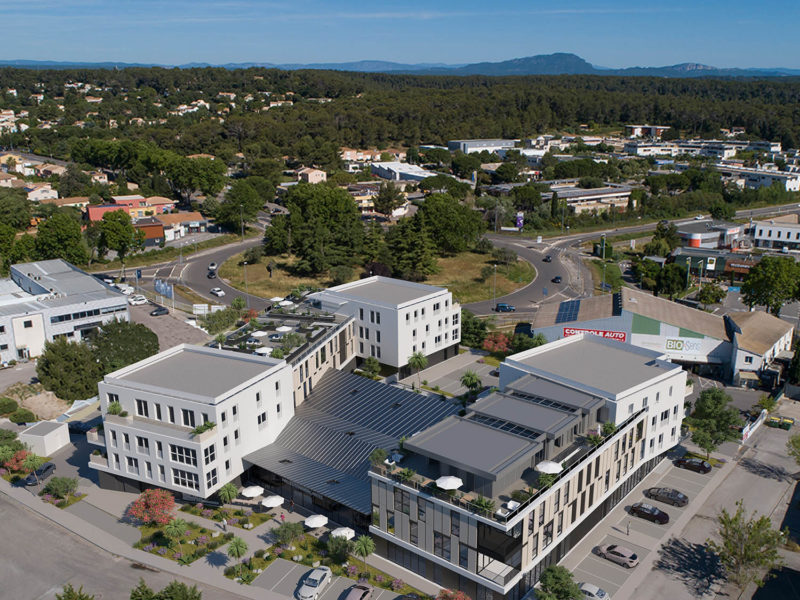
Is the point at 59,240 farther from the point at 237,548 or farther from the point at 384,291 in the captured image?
the point at 237,548

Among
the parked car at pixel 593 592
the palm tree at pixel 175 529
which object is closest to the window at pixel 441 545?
the parked car at pixel 593 592

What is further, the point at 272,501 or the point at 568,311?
the point at 568,311

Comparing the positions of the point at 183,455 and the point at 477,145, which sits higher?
the point at 477,145

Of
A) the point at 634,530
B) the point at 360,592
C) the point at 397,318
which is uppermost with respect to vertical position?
the point at 397,318

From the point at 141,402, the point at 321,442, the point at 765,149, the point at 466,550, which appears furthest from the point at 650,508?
the point at 765,149

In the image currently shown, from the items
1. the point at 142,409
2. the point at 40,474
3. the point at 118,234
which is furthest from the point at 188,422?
the point at 118,234

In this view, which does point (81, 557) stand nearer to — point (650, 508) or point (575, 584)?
point (575, 584)

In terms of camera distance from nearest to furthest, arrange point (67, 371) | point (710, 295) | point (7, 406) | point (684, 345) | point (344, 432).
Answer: point (344, 432), point (7, 406), point (67, 371), point (684, 345), point (710, 295)
